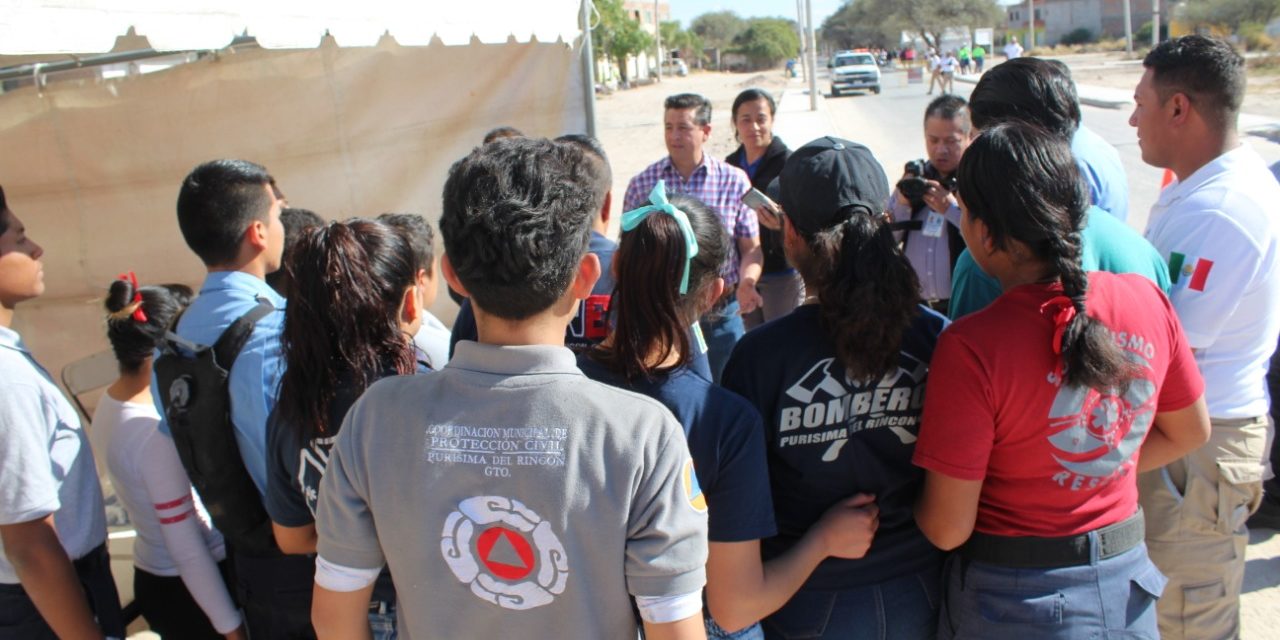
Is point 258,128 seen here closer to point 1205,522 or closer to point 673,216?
point 673,216

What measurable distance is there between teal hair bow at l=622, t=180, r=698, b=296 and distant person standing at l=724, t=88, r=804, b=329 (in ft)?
9.83

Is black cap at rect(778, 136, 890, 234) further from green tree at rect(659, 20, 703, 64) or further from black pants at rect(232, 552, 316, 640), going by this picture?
green tree at rect(659, 20, 703, 64)

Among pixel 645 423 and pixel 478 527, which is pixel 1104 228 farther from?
pixel 478 527

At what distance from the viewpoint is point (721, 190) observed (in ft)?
15.2

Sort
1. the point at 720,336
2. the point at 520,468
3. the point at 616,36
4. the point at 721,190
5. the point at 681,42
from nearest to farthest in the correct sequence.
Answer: the point at 520,468 → the point at 720,336 → the point at 721,190 → the point at 616,36 → the point at 681,42

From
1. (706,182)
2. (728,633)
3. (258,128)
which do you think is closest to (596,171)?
(728,633)

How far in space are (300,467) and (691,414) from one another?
0.84 metres

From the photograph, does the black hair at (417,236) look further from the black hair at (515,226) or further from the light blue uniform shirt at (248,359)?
the black hair at (515,226)

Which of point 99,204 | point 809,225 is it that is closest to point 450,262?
point 809,225

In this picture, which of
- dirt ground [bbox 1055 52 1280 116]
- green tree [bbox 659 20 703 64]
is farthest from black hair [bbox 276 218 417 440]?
green tree [bbox 659 20 703 64]

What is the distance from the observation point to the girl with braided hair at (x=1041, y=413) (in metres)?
1.62

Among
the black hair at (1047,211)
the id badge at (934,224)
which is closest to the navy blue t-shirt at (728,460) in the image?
the black hair at (1047,211)

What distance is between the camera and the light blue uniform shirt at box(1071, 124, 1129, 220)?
2.51 meters

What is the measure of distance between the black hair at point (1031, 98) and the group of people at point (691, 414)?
1 centimetres
